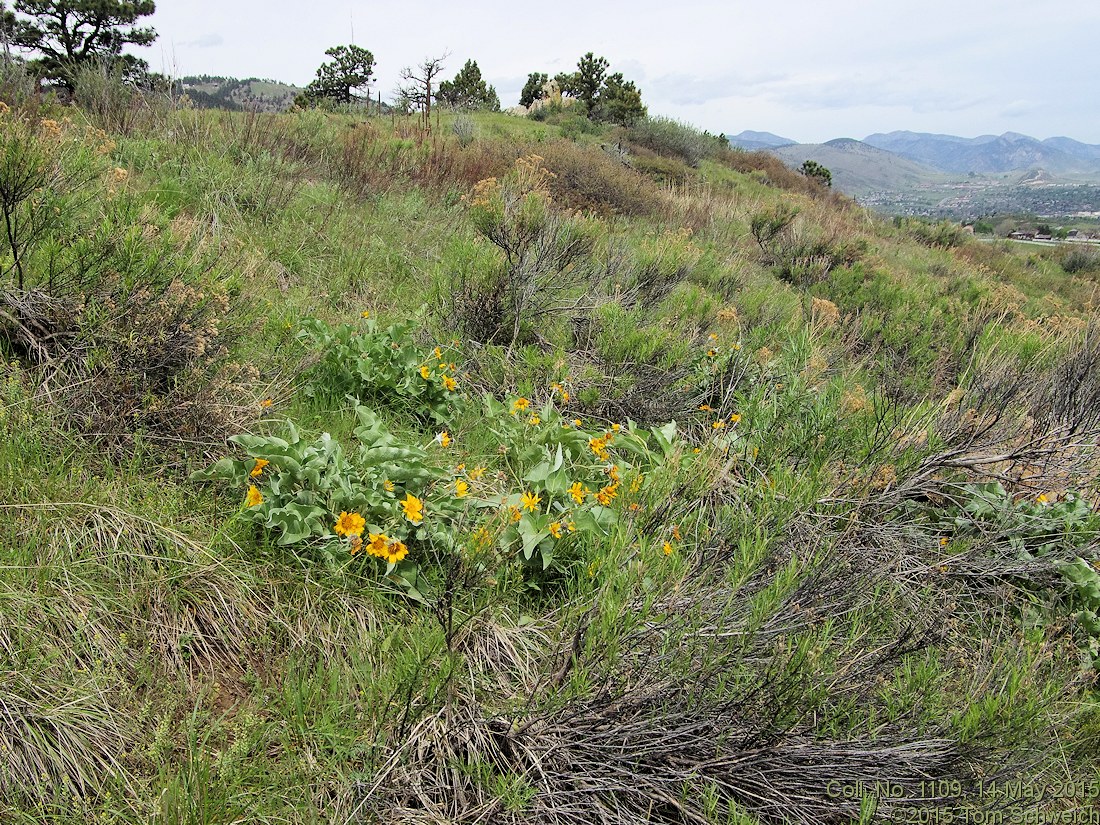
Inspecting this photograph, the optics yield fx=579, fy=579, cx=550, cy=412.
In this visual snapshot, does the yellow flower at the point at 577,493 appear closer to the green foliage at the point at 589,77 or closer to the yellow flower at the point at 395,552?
the yellow flower at the point at 395,552

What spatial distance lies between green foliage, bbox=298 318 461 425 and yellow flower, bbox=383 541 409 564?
1.27 meters

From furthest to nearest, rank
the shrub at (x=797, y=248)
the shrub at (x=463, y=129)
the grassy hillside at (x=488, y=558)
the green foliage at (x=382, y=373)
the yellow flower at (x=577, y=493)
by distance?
the shrub at (x=463, y=129)
the shrub at (x=797, y=248)
the green foliage at (x=382, y=373)
the yellow flower at (x=577, y=493)
the grassy hillside at (x=488, y=558)

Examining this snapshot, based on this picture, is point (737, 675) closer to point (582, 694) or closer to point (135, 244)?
point (582, 694)

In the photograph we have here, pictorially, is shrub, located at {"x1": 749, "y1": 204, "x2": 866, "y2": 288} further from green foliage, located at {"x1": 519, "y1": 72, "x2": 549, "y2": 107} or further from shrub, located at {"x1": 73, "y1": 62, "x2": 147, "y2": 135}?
green foliage, located at {"x1": 519, "y1": 72, "x2": 549, "y2": 107}

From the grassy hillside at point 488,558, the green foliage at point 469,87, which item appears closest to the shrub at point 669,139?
the green foliage at point 469,87

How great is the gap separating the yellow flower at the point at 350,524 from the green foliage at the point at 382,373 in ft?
4.08

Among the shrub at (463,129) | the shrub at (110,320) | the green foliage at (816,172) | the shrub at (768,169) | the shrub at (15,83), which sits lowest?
the shrub at (110,320)

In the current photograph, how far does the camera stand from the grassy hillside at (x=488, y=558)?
1.65 meters


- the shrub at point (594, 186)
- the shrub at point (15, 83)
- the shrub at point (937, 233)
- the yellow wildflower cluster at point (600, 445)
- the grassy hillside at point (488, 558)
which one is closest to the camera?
Answer: the grassy hillside at point (488, 558)

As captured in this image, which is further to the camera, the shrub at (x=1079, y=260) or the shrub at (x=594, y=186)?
the shrub at (x=1079, y=260)

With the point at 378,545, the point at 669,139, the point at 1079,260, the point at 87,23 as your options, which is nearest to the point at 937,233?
the point at 1079,260

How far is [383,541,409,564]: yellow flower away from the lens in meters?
2.04

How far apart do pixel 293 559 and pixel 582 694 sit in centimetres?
117

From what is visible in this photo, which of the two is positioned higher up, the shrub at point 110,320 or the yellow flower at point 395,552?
the shrub at point 110,320
